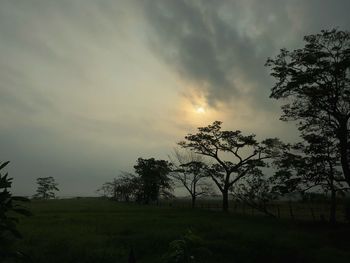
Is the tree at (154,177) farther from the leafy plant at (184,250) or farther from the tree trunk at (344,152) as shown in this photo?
the leafy plant at (184,250)

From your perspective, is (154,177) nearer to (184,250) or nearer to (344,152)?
(344,152)

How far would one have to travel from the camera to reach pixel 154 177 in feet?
262

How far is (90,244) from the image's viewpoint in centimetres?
1842

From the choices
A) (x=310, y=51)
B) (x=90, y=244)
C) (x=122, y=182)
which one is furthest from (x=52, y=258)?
(x=122, y=182)

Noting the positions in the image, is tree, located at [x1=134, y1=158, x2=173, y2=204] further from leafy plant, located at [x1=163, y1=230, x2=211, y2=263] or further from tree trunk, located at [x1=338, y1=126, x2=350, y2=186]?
leafy plant, located at [x1=163, y1=230, x2=211, y2=263]

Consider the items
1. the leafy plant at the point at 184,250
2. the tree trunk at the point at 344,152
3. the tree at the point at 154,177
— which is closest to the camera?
the leafy plant at the point at 184,250

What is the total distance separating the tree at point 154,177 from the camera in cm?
A: 7969

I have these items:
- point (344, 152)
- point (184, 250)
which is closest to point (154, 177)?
point (344, 152)

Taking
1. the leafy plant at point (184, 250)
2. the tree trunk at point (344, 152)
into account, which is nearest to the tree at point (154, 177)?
the tree trunk at point (344, 152)

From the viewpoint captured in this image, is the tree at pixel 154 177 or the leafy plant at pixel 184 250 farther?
the tree at pixel 154 177

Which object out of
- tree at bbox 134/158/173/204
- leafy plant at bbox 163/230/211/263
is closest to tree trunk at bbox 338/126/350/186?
leafy plant at bbox 163/230/211/263

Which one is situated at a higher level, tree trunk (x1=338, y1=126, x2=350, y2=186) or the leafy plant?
tree trunk (x1=338, y1=126, x2=350, y2=186)

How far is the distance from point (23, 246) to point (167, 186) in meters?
64.2

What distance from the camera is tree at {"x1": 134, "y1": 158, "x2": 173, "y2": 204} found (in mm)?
79688
